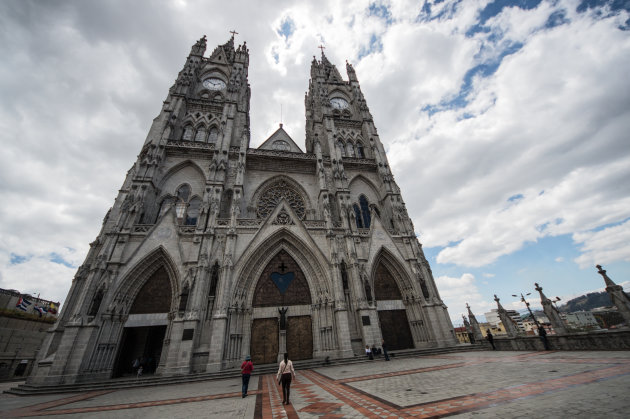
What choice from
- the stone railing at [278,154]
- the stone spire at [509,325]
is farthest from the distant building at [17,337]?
the stone spire at [509,325]

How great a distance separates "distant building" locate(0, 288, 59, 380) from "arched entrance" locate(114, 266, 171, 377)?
33.4ft

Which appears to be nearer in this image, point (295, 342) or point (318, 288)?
point (295, 342)

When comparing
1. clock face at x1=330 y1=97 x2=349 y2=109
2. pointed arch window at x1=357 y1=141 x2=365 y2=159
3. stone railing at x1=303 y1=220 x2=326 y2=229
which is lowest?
stone railing at x1=303 y1=220 x2=326 y2=229

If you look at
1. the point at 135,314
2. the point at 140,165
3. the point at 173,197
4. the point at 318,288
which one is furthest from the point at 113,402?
the point at 140,165

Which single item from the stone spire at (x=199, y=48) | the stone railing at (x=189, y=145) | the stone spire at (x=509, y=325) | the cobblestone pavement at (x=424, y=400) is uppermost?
the stone spire at (x=199, y=48)

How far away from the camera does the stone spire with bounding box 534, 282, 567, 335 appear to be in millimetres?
11064

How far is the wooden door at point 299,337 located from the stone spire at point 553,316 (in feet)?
40.1

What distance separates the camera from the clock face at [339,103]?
2808cm

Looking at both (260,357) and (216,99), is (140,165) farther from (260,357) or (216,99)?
(260,357)

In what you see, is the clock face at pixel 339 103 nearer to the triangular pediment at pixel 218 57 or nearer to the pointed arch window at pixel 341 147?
the pointed arch window at pixel 341 147

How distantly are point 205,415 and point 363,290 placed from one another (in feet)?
35.8

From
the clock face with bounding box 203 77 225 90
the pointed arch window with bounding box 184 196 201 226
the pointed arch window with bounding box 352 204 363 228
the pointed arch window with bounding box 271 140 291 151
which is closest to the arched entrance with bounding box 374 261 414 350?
the pointed arch window with bounding box 352 204 363 228

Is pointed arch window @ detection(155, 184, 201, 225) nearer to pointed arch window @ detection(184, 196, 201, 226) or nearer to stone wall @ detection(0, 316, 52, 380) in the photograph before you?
pointed arch window @ detection(184, 196, 201, 226)

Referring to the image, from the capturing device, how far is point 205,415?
4898 mm
